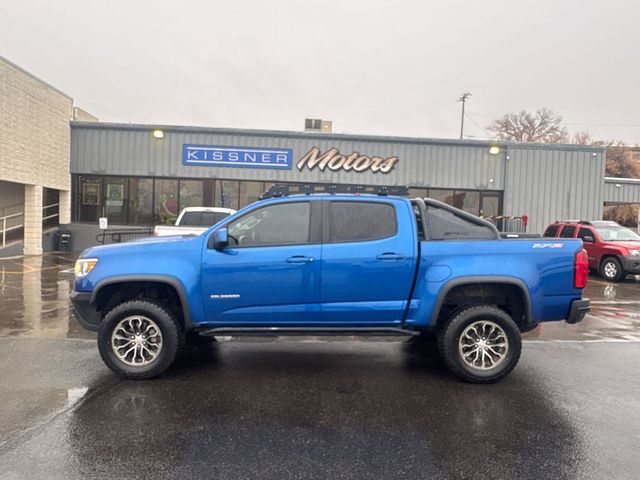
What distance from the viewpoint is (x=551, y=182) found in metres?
20.3

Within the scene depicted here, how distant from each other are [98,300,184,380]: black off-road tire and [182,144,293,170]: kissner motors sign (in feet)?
50.5

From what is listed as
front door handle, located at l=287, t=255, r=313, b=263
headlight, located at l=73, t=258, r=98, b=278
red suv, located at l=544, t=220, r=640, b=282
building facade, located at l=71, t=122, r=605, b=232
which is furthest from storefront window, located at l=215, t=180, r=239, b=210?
front door handle, located at l=287, t=255, r=313, b=263

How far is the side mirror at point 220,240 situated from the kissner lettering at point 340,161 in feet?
50.4

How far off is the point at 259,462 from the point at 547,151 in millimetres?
20088

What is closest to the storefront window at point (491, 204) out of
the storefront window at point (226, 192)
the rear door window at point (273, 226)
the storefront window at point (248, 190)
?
the storefront window at point (248, 190)

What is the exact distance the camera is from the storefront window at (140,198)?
20125 mm

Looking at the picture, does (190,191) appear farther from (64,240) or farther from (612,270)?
(612,270)

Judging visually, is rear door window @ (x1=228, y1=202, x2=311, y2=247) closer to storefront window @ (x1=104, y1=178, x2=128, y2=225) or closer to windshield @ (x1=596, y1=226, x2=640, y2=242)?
windshield @ (x1=596, y1=226, x2=640, y2=242)

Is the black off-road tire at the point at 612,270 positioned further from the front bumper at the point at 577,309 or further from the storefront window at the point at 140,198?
the storefront window at the point at 140,198

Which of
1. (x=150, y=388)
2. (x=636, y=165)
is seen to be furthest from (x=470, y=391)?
(x=636, y=165)

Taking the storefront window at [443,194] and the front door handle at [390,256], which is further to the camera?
the storefront window at [443,194]

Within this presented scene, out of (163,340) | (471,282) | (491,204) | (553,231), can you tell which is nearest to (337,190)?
(471,282)

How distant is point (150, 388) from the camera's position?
185 inches

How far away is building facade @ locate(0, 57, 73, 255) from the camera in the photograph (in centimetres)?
1559
